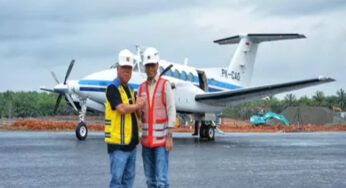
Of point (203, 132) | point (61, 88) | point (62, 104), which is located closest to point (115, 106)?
point (61, 88)

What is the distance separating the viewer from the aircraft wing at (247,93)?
19.2 m

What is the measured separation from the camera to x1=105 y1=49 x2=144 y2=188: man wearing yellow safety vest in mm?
5812

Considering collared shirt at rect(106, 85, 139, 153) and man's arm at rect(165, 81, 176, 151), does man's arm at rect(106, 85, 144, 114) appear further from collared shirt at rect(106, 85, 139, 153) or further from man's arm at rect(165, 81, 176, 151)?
man's arm at rect(165, 81, 176, 151)

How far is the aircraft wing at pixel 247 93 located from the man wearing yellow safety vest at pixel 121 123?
13.7 meters

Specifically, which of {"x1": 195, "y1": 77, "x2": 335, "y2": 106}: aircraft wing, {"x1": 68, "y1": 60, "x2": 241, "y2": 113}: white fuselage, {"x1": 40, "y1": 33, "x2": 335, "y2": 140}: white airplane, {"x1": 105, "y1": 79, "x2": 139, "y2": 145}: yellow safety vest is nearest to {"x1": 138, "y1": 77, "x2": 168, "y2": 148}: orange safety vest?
{"x1": 105, "y1": 79, "x2": 139, "y2": 145}: yellow safety vest

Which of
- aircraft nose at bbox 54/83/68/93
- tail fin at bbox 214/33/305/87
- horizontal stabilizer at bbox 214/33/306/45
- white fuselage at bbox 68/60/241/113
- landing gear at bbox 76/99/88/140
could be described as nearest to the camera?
white fuselage at bbox 68/60/241/113

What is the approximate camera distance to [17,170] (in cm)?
974

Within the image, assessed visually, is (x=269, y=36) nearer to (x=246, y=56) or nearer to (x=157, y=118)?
(x=246, y=56)

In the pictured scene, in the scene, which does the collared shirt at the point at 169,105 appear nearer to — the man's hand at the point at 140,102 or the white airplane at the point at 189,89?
the man's hand at the point at 140,102

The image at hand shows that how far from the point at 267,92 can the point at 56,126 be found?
18.4 m

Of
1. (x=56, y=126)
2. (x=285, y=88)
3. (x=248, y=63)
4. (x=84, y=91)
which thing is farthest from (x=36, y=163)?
(x=56, y=126)

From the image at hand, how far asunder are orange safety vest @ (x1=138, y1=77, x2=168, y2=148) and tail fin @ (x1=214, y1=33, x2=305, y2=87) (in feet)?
64.5

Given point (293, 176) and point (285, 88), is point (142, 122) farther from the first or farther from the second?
point (285, 88)

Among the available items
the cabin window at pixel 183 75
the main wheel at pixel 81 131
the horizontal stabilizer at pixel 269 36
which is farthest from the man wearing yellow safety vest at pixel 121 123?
the horizontal stabilizer at pixel 269 36
